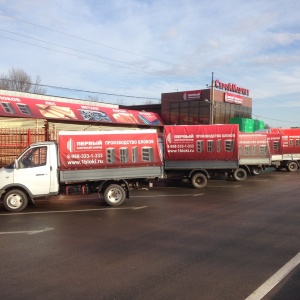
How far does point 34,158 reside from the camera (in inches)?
417

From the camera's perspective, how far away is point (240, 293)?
4512 mm

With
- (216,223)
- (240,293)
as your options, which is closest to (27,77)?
(216,223)

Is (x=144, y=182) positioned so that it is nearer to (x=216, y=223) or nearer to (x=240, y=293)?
(x=216, y=223)

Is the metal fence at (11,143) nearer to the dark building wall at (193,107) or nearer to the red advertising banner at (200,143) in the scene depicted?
the red advertising banner at (200,143)

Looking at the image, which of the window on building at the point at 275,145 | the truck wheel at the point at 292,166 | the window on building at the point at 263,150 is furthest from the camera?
the truck wheel at the point at 292,166

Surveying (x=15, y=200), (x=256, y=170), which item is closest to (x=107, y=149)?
(x=15, y=200)

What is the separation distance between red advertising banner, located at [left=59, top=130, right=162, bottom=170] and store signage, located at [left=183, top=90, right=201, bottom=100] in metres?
31.4

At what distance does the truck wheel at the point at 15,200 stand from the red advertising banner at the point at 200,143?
777 cm

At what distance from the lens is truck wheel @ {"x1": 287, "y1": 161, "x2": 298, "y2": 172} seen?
84.5 ft

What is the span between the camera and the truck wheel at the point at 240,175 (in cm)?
1912

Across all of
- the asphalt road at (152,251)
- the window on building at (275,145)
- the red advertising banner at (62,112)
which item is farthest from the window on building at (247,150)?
the red advertising banner at (62,112)

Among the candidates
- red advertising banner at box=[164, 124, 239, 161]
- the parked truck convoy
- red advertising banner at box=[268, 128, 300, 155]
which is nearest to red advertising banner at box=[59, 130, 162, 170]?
the parked truck convoy

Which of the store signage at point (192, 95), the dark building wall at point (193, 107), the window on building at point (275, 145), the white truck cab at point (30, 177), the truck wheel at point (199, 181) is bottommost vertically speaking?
the truck wheel at point (199, 181)

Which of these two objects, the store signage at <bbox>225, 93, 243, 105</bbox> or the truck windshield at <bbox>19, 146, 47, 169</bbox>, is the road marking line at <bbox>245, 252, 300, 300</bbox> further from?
the store signage at <bbox>225, 93, 243, 105</bbox>
